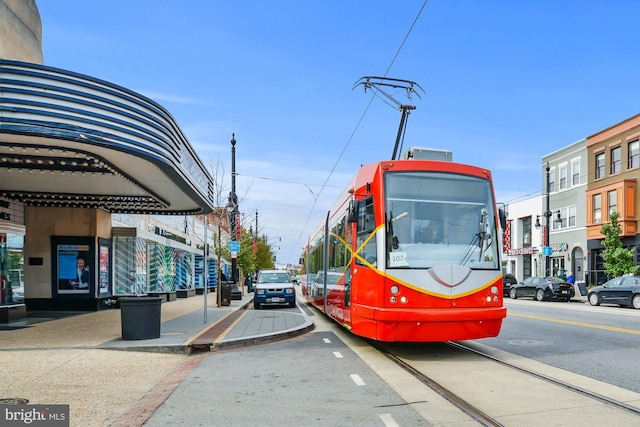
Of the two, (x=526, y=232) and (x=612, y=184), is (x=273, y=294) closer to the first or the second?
(x=612, y=184)

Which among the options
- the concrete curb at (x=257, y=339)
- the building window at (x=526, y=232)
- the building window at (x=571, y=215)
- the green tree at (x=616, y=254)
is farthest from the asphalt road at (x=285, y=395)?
the building window at (x=526, y=232)

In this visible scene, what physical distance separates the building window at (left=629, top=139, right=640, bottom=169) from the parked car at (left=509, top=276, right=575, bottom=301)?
9.73 meters

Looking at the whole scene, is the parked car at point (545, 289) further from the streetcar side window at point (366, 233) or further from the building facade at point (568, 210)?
the streetcar side window at point (366, 233)

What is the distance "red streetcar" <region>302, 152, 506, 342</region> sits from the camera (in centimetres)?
877

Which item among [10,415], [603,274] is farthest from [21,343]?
[603,274]

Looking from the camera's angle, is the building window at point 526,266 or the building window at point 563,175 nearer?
the building window at point 563,175

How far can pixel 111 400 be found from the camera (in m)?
6.76

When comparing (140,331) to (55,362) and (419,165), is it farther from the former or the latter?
(419,165)

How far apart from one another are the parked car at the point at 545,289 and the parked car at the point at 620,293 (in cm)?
400

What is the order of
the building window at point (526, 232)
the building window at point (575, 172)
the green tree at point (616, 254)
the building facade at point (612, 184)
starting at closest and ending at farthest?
1. the green tree at point (616, 254)
2. the building facade at point (612, 184)
3. the building window at point (575, 172)
4. the building window at point (526, 232)

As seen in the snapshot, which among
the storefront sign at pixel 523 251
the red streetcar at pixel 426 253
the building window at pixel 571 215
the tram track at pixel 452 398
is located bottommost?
the tram track at pixel 452 398

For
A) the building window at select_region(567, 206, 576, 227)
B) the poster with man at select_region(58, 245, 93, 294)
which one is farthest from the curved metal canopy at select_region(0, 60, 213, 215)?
the building window at select_region(567, 206, 576, 227)

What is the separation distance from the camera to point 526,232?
4884cm

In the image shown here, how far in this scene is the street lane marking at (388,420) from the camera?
5.45 metres
